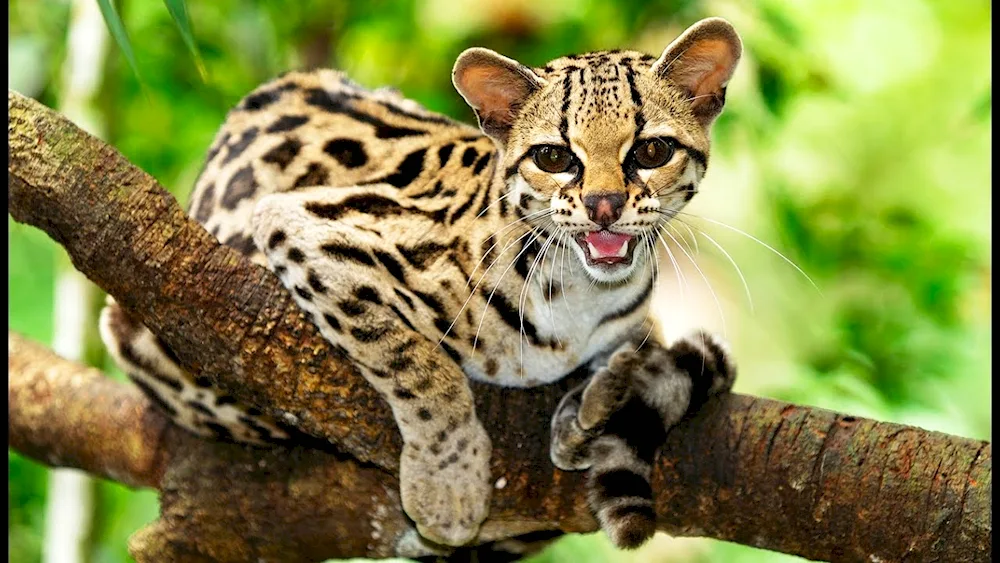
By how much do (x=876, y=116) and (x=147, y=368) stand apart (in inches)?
223

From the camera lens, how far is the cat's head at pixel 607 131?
8.39 feet

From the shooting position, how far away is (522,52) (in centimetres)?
511

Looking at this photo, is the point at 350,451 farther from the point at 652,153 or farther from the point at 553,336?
the point at 652,153

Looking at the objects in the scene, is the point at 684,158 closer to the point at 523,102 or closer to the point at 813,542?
the point at 523,102

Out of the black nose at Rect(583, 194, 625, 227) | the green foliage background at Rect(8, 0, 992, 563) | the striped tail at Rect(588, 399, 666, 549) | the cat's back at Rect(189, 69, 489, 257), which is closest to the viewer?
the black nose at Rect(583, 194, 625, 227)

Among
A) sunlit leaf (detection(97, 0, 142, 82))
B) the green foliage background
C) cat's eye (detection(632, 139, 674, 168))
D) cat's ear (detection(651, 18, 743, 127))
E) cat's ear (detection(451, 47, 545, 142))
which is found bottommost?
sunlit leaf (detection(97, 0, 142, 82))

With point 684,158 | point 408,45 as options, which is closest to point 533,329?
point 684,158

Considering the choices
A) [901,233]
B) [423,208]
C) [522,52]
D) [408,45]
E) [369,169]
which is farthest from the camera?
[408,45]

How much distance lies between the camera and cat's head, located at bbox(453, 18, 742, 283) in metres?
2.56

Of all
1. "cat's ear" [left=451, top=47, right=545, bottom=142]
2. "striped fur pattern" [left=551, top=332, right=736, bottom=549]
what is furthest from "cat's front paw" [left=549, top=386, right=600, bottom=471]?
"cat's ear" [left=451, top=47, right=545, bottom=142]

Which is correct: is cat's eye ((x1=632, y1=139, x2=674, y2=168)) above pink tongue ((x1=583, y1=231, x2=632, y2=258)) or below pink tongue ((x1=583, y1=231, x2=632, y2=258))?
above

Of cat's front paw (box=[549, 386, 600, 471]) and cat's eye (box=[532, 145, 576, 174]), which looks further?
cat's front paw (box=[549, 386, 600, 471])

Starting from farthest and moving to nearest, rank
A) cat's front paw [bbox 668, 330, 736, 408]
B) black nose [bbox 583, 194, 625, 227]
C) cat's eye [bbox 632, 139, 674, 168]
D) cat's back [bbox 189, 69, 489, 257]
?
cat's back [bbox 189, 69, 489, 257] < cat's front paw [bbox 668, 330, 736, 408] < cat's eye [bbox 632, 139, 674, 168] < black nose [bbox 583, 194, 625, 227]

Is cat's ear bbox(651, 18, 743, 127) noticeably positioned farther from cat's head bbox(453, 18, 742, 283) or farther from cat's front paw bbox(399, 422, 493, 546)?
cat's front paw bbox(399, 422, 493, 546)
